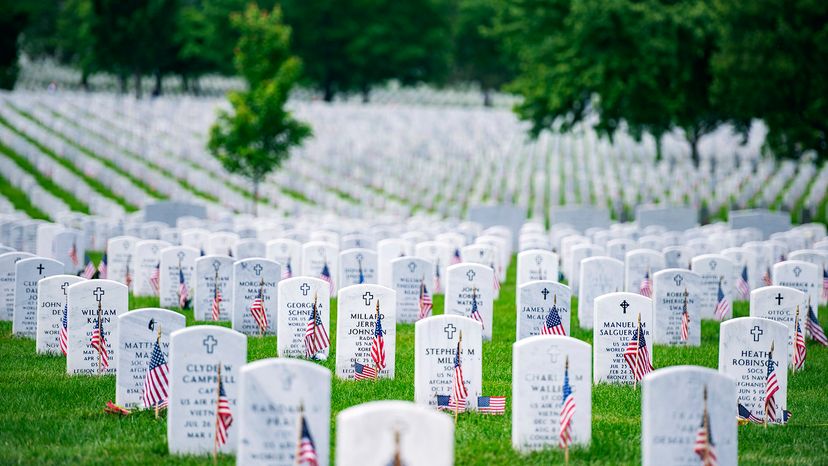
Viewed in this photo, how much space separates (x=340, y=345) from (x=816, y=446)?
16.9 ft

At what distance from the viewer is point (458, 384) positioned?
11602mm

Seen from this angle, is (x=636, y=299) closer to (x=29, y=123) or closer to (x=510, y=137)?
(x=29, y=123)

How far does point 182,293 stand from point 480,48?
7495cm

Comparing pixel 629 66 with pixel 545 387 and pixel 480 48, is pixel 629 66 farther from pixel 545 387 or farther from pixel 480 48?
pixel 480 48

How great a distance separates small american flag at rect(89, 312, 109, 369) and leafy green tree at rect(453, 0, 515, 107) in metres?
74.5

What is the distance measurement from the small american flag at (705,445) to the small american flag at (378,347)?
183 inches

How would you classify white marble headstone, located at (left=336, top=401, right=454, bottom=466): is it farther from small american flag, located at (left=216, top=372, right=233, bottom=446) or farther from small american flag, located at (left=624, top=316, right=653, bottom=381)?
small american flag, located at (left=624, top=316, right=653, bottom=381)

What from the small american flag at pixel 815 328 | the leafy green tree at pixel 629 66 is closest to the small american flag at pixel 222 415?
the small american flag at pixel 815 328

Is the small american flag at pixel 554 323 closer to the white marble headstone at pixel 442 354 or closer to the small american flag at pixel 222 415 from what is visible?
the white marble headstone at pixel 442 354

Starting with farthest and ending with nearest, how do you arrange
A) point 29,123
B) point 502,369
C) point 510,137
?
point 510,137
point 29,123
point 502,369

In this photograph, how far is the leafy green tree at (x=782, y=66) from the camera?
30.3m

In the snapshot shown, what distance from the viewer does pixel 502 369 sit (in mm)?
13984

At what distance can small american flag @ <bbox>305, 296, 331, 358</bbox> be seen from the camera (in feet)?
46.2

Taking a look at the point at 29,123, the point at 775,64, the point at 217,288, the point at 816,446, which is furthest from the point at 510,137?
the point at 816,446
